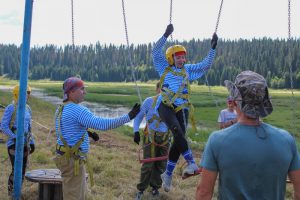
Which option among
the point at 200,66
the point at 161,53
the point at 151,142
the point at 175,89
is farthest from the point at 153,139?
the point at 161,53

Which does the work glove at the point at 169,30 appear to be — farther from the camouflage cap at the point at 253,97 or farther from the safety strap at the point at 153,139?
the camouflage cap at the point at 253,97

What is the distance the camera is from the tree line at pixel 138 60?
115m

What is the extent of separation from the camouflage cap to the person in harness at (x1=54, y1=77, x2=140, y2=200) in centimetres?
215

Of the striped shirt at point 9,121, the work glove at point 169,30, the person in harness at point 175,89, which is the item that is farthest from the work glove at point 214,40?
the striped shirt at point 9,121

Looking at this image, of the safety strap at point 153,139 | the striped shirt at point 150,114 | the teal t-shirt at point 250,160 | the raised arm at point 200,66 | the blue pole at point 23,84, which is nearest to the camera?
the teal t-shirt at point 250,160

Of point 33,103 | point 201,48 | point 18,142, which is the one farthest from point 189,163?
point 201,48

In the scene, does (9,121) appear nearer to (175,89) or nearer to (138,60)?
(175,89)

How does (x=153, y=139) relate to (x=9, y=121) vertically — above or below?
below

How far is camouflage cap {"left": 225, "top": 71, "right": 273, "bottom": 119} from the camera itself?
3.01m

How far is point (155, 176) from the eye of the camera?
8211 mm

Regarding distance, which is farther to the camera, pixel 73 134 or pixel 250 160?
pixel 73 134

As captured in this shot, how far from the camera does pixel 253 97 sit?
3027 millimetres

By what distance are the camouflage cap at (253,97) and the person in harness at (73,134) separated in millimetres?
2152

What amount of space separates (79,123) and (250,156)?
2720 mm
